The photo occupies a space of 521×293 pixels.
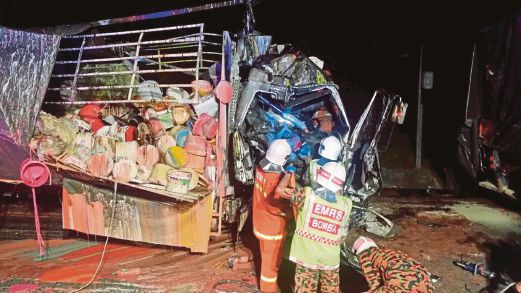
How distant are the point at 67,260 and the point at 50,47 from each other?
9.56 feet

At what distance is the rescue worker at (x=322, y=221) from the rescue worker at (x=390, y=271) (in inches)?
12.4

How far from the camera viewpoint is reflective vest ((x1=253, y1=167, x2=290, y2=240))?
193 inches

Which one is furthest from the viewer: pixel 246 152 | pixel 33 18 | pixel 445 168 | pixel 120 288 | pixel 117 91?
pixel 445 168

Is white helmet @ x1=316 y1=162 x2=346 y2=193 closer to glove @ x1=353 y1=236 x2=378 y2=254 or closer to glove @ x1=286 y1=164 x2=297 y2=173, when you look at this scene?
glove @ x1=353 y1=236 x2=378 y2=254

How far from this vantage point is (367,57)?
35.7 ft

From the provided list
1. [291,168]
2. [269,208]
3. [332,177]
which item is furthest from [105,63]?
[332,177]

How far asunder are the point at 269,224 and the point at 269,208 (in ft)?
0.65

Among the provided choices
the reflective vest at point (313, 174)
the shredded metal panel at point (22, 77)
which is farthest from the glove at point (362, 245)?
the shredded metal panel at point (22, 77)

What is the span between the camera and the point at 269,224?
496cm

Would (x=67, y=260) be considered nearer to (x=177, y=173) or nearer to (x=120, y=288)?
(x=120, y=288)

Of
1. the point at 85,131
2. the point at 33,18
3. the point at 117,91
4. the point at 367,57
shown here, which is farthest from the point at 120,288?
the point at 367,57

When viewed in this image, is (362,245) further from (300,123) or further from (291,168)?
(300,123)

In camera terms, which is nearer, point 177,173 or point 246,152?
point 177,173

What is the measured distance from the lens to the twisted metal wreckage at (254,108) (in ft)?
16.4
